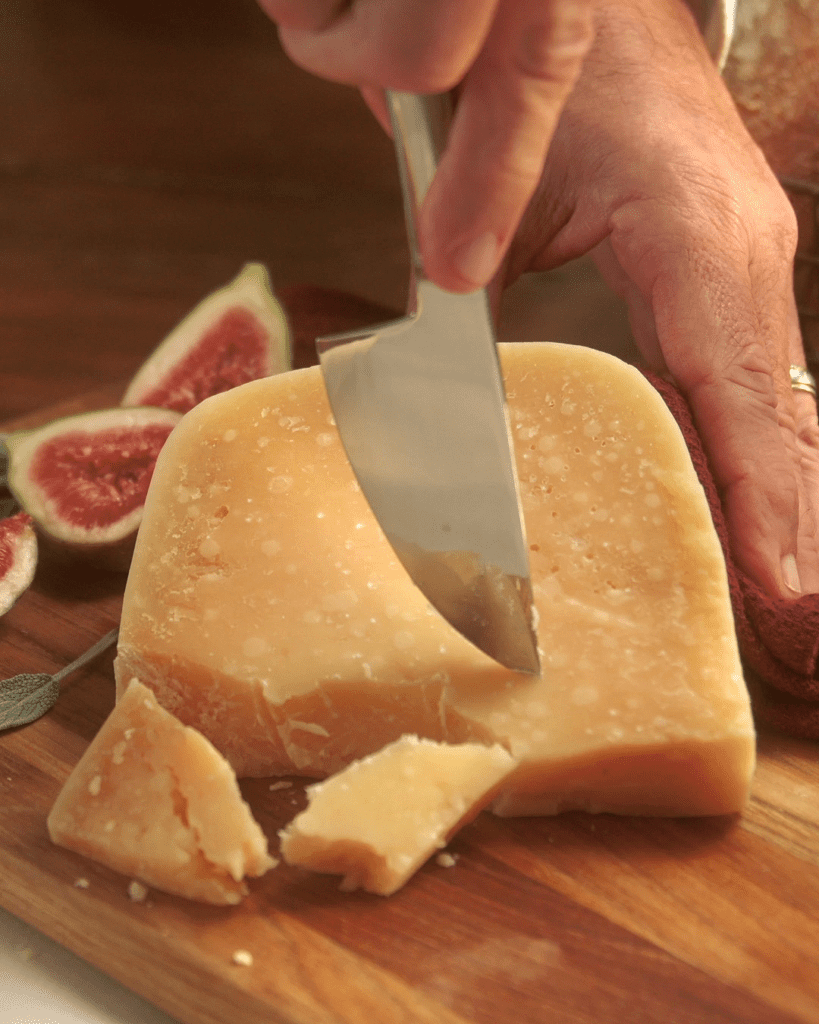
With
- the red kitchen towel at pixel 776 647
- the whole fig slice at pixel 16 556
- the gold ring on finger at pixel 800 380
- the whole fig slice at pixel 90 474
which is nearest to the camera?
the red kitchen towel at pixel 776 647

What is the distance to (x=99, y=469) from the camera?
1856mm

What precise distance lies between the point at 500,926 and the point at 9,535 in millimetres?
1039

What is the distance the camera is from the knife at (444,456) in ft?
3.61

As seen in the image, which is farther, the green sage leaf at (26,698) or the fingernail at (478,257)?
the green sage leaf at (26,698)

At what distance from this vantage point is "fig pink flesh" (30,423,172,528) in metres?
1.73

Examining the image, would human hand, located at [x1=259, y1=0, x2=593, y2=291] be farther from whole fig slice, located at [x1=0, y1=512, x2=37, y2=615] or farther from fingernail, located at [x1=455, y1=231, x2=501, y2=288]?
whole fig slice, located at [x1=0, y1=512, x2=37, y2=615]

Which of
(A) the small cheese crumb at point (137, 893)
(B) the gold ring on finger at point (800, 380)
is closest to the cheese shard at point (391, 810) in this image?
(A) the small cheese crumb at point (137, 893)

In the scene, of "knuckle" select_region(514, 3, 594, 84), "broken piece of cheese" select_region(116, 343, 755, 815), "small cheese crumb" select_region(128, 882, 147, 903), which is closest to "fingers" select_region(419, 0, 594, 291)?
"knuckle" select_region(514, 3, 594, 84)

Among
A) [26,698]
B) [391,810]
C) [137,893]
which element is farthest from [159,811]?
[26,698]

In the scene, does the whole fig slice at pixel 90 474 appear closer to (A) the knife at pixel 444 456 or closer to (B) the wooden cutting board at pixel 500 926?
(B) the wooden cutting board at pixel 500 926

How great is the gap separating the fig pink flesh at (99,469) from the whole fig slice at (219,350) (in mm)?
194

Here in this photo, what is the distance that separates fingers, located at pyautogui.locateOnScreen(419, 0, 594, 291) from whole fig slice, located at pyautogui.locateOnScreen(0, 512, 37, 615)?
0.97 metres

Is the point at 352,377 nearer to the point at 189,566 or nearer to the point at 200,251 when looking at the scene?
the point at 189,566

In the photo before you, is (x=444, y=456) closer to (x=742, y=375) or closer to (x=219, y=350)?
(x=742, y=375)
